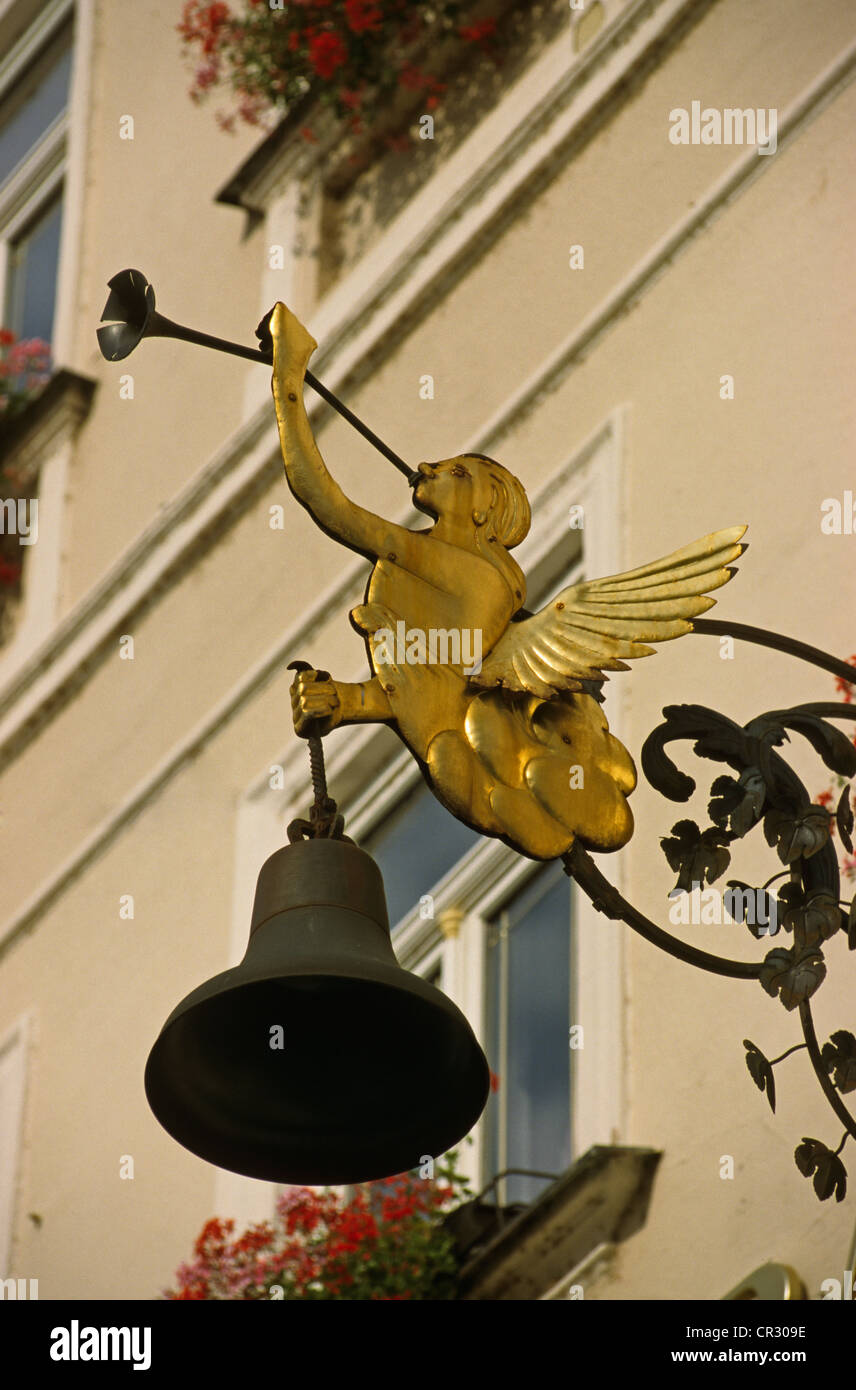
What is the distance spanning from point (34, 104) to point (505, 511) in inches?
322

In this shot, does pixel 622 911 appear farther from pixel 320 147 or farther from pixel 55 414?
pixel 55 414

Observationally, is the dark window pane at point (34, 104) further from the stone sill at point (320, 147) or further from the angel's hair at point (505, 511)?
the angel's hair at point (505, 511)

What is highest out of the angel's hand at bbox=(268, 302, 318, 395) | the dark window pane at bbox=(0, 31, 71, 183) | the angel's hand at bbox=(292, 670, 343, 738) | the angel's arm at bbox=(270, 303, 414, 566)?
the dark window pane at bbox=(0, 31, 71, 183)

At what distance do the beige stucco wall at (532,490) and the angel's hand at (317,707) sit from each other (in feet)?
6.64

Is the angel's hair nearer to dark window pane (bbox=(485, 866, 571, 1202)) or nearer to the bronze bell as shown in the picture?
the bronze bell

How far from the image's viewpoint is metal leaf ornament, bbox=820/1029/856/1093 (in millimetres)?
3701

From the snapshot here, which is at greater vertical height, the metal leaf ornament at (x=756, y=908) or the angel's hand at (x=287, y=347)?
the angel's hand at (x=287, y=347)

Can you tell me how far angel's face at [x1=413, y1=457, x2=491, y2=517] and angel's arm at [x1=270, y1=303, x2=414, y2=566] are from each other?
0.14m

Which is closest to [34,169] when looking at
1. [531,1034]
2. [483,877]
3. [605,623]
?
[483,877]

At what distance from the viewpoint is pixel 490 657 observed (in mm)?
3574

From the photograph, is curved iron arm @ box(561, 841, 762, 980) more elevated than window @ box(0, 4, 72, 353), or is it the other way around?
window @ box(0, 4, 72, 353)

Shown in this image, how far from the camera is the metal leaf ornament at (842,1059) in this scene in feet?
12.1

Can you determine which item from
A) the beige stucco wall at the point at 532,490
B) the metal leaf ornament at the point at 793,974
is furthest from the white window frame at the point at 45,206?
the metal leaf ornament at the point at 793,974

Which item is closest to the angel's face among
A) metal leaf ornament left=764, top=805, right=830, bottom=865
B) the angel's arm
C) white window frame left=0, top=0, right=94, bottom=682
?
the angel's arm
